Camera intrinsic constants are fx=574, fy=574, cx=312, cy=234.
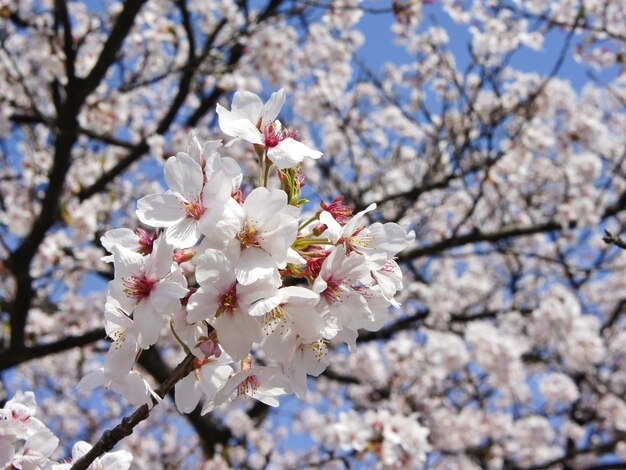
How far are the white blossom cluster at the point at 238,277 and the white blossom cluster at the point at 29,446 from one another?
0.18 m

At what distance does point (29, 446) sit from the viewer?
4.25 feet

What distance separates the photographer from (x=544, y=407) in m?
8.00

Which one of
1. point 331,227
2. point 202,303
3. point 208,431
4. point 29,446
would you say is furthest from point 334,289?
point 208,431

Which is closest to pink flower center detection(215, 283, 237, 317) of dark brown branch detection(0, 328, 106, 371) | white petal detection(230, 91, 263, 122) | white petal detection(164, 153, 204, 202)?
white petal detection(164, 153, 204, 202)

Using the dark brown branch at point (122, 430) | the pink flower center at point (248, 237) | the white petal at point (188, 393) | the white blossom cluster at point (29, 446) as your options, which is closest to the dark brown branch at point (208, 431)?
the white blossom cluster at point (29, 446)

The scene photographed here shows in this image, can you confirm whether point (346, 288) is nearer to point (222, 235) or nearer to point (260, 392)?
point (222, 235)

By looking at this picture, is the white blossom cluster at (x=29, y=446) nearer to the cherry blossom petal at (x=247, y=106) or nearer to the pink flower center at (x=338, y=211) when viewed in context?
the pink flower center at (x=338, y=211)

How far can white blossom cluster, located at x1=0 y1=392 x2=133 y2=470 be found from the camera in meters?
1.27

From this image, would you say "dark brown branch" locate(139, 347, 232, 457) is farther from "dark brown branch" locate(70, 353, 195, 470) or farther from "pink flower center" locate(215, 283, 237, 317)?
"pink flower center" locate(215, 283, 237, 317)

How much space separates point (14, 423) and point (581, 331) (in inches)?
240

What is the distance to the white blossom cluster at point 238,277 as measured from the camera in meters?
1.08

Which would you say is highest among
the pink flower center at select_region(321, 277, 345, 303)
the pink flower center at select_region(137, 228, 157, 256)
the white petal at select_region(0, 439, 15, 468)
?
the pink flower center at select_region(137, 228, 157, 256)

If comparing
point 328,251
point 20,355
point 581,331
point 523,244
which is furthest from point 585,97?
point 328,251

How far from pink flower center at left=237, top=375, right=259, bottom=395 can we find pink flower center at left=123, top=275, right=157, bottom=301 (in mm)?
313
